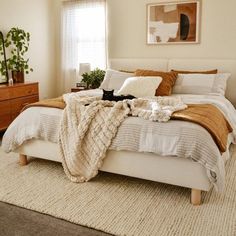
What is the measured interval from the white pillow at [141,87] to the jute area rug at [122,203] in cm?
117

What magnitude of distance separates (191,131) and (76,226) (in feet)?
3.72

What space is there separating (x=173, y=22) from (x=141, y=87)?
58.6 inches

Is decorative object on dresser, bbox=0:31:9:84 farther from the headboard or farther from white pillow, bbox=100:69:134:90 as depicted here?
the headboard

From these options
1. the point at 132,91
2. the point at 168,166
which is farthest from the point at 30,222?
the point at 132,91

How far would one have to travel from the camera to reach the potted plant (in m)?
4.50

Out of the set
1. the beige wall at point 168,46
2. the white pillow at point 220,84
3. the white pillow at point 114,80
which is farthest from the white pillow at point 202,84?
the white pillow at point 114,80

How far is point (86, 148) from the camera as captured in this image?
2766mm

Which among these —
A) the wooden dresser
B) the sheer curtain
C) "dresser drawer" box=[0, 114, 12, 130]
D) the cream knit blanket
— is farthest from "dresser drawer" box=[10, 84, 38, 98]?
the cream knit blanket

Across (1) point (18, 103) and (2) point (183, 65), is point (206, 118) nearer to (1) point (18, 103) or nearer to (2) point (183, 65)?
(2) point (183, 65)

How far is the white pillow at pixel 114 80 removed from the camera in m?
4.33

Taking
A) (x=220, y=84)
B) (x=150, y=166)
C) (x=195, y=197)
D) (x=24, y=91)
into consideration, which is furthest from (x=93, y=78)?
(x=195, y=197)

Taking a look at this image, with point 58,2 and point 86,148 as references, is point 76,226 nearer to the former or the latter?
point 86,148

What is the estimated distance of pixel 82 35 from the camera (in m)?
5.24

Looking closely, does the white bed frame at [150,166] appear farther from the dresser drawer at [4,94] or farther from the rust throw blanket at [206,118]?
the dresser drawer at [4,94]
